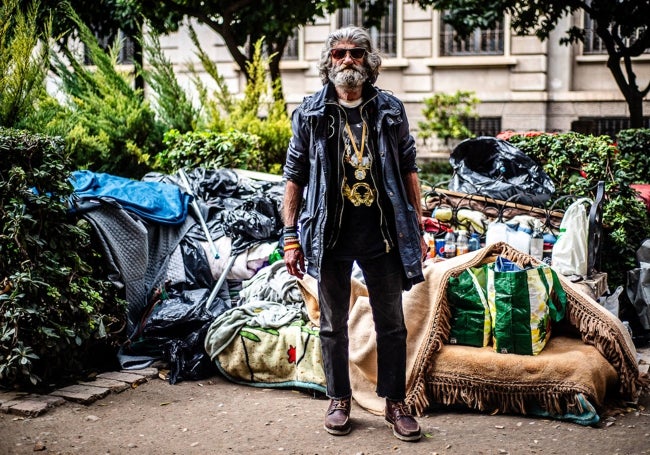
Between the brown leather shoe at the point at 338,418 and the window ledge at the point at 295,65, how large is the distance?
15330 millimetres

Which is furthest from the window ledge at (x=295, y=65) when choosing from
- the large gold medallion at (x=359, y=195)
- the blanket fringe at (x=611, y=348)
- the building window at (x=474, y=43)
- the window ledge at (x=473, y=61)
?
the large gold medallion at (x=359, y=195)

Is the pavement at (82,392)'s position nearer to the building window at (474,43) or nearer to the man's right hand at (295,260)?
the man's right hand at (295,260)

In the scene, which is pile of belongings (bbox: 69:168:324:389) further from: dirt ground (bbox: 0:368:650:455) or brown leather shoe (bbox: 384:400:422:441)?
brown leather shoe (bbox: 384:400:422:441)

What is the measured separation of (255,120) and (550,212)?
4.36 meters

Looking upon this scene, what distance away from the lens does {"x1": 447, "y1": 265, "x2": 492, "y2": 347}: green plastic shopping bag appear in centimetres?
474

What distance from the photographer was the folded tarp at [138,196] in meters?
5.72

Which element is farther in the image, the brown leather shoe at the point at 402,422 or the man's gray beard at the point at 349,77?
the brown leather shoe at the point at 402,422

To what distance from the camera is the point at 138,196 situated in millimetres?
6207

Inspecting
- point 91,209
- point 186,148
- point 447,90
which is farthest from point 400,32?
point 91,209

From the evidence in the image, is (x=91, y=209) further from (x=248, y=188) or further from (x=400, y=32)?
(x=400, y=32)

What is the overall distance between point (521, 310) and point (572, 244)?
1.37 m

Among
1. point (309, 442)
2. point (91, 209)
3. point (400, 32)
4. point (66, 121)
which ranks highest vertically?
point (400, 32)

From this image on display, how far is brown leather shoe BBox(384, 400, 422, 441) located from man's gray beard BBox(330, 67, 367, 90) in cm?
→ 167

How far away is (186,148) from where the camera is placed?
841cm
